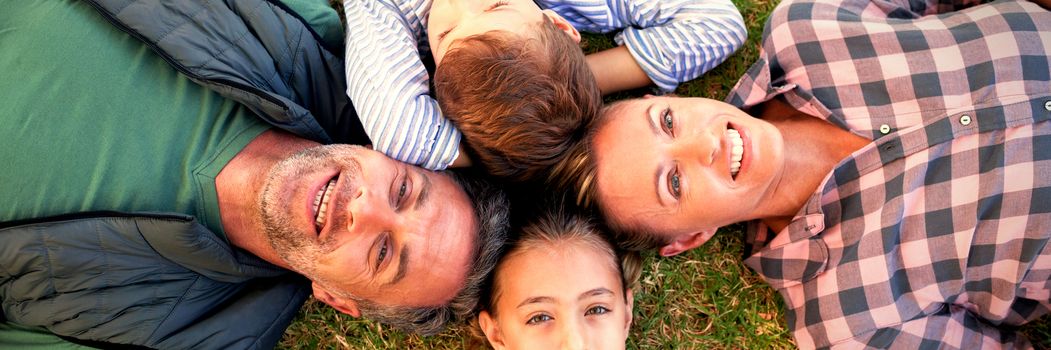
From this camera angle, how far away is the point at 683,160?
2703 millimetres

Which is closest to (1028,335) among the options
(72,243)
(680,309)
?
Result: (680,309)

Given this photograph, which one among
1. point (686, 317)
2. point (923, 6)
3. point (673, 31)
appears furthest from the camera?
point (686, 317)

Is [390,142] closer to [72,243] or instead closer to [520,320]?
[520,320]

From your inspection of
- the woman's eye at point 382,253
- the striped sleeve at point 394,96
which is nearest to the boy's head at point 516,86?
the striped sleeve at point 394,96

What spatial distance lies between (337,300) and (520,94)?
1.33m

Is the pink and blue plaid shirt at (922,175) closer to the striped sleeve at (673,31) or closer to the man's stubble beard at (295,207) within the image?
the striped sleeve at (673,31)

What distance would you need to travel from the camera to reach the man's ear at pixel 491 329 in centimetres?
303

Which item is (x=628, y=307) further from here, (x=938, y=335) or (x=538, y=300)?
(x=938, y=335)

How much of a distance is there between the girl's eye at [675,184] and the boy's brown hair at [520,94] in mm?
407

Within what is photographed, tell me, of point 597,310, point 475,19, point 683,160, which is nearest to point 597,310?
point 597,310

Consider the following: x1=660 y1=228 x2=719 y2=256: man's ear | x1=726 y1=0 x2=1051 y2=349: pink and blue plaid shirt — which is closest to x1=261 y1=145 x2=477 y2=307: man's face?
x1=660 y1=228 x2=719 y2=256: man's ear

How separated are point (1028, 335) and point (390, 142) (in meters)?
3.29

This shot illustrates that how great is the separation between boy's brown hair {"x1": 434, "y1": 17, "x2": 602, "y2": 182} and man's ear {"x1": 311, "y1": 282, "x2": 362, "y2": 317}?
3.05 ft

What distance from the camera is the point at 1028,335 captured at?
11.2 ft
